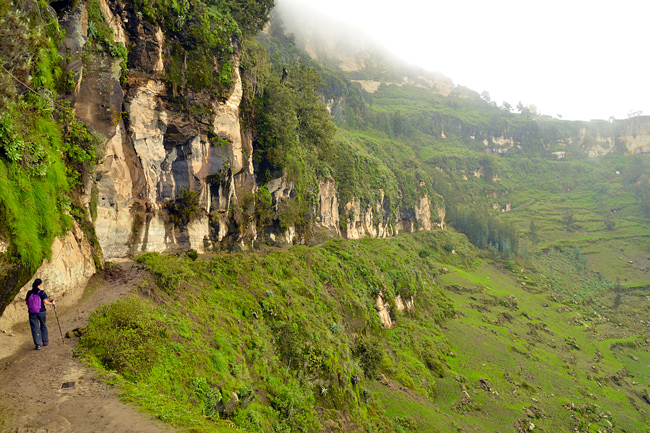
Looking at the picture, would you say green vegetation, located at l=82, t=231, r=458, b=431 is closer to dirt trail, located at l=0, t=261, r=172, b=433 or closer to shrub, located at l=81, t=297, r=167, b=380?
shrub, located at l=81, t=297, r=167, b=380

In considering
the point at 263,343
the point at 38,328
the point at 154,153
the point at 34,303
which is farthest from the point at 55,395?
the point at 154,153

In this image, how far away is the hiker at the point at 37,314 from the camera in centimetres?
820

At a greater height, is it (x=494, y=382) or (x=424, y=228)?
(x=424, y=228)

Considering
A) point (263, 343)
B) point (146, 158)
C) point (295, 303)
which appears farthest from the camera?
point (295, 303)

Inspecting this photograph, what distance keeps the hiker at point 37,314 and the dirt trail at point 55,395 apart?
0.86 ft

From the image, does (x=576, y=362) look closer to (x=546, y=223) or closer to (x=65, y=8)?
(x=65, y=8)

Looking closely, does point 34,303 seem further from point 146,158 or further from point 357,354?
point 357,354

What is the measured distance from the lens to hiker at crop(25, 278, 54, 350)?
8203mm

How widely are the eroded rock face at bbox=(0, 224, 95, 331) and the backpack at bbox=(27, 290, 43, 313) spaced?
3.17 ft

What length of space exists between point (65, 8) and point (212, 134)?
406 inches

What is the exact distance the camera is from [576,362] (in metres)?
43.1

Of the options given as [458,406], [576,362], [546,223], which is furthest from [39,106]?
[546,223]

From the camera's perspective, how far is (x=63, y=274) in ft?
35.1

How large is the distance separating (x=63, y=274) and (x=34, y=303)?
2760 mm
